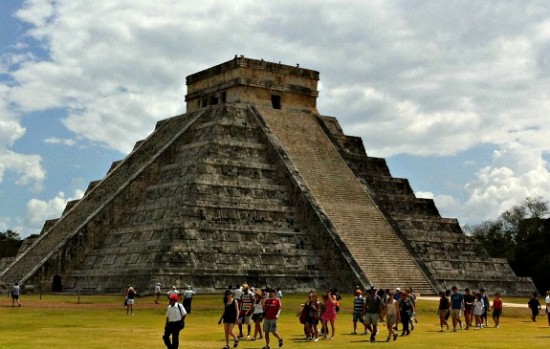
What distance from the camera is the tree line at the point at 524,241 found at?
49.9m

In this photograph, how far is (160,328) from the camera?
835 inches

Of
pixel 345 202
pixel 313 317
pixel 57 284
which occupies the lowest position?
pixel 313 317

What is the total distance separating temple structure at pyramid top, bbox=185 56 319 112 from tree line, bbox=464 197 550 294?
1381cm

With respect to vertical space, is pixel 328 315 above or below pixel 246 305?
below

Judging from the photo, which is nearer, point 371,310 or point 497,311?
point 371,310

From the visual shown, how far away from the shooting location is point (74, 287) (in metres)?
34.4

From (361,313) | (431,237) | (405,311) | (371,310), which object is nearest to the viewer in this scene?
(371,310)

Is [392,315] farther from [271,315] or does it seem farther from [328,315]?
[271,315]

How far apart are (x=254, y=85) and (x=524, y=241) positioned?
28422mm

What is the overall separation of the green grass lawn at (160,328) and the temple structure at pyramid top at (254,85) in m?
14.6

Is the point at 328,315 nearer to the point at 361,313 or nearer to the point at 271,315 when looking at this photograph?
the point at 361,313

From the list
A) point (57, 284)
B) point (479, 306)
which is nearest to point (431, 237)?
point (479, 306)

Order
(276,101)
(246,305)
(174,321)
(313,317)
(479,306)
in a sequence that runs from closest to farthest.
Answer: (174,321), (313,317), (246,305), (479,306), (276,101)

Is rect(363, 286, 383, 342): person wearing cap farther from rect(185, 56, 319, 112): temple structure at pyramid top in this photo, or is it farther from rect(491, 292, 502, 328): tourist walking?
rect(185, 56, 319, 112): temple structure at pyramid top
